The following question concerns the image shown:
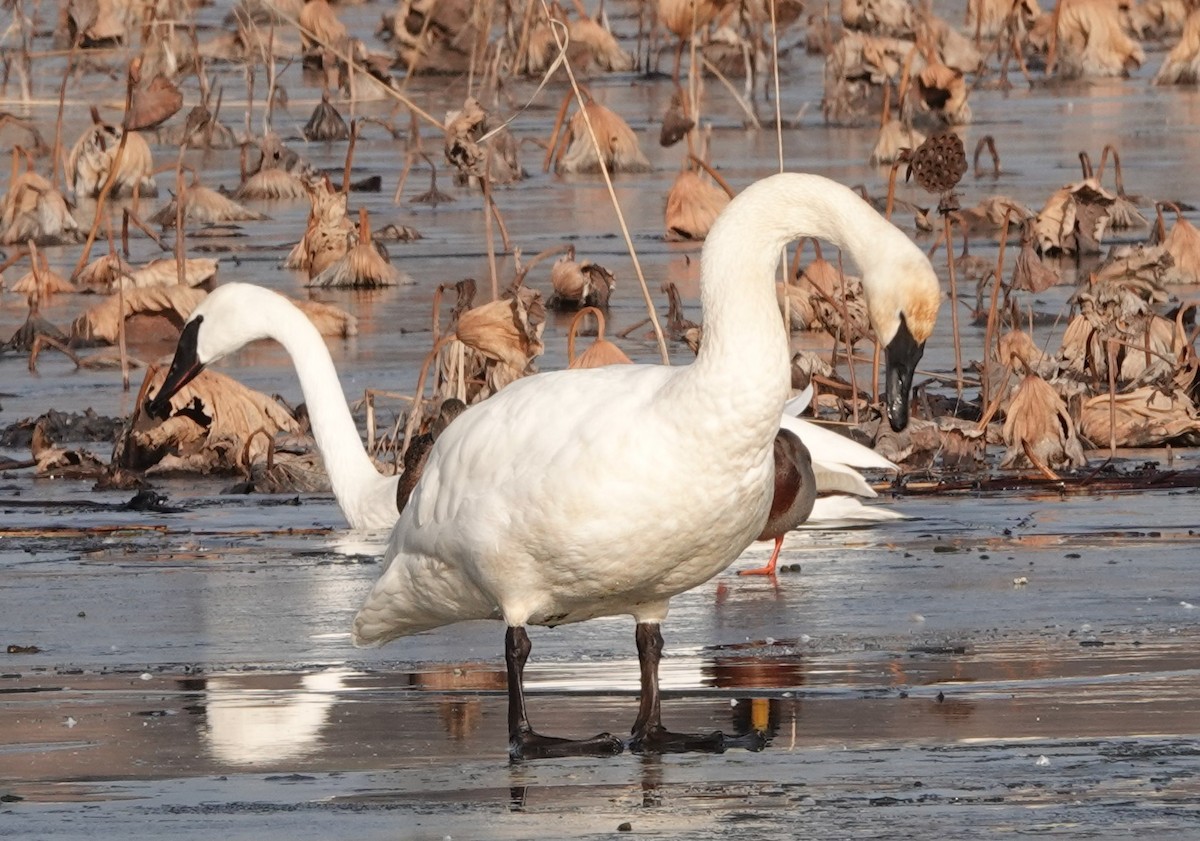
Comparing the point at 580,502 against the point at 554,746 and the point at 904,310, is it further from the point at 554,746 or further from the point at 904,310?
the point at 904,310

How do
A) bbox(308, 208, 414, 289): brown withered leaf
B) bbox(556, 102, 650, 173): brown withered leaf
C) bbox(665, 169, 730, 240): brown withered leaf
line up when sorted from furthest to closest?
bbox(556, 102, 650, 173): brown withered leaf → bbox(665, 169, 730, 240): brown withered leaf → bbox(308, 208, 414, 289): brown withered leaf

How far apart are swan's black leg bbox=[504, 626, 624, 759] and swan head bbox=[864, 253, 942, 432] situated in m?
1.11

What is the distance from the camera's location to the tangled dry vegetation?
10.5 metres

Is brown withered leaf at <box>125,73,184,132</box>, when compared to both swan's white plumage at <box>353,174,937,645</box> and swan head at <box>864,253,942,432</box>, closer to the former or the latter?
swan's white plumage at <box>353,174,937,645</box>

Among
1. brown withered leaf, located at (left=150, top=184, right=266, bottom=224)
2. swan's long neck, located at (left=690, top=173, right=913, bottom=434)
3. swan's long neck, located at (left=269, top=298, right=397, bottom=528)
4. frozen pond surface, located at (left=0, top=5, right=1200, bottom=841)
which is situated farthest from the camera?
brown withered leaf, located at (left=150, top=184, right=266, bottom=224)

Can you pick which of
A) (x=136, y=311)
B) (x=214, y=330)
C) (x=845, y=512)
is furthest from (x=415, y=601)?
(x=136, y=311)

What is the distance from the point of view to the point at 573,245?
1452 cm

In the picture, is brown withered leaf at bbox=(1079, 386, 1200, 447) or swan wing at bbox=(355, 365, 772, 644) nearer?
swan wing at bbox=(355, 365, 772, 644)

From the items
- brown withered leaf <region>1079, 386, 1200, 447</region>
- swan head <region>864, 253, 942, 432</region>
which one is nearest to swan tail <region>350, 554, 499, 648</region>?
swan head <region>864, 253, 942, 432</region>

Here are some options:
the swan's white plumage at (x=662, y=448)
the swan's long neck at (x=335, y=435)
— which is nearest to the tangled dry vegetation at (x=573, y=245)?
the swan's long neck at (x=335, y=435)

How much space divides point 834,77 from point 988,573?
1632cm

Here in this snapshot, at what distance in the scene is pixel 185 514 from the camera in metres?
9.83

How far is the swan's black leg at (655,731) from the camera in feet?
19.9

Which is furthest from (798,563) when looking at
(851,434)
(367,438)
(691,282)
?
(691,282)
